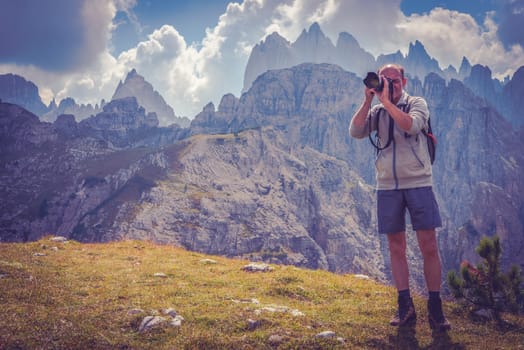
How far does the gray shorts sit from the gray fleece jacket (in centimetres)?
17

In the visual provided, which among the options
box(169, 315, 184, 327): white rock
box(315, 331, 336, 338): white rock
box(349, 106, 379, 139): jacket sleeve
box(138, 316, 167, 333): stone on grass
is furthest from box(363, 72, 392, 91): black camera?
box(138, 316, 167, 333): stone on grass

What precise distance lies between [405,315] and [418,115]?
4591 millimetres

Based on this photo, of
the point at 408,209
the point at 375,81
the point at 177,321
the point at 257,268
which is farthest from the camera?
the point at 257,268

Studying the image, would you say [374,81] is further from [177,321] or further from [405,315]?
[177,321]

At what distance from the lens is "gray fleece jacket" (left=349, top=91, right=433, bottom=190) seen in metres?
7.97

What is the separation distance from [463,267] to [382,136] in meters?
5.85

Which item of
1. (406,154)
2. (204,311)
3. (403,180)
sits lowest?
(204,311)

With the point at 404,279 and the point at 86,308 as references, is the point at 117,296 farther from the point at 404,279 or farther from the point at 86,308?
the point at 404,279

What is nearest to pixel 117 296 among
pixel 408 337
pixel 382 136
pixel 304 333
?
pixel 304 333

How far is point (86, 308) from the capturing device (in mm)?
9805

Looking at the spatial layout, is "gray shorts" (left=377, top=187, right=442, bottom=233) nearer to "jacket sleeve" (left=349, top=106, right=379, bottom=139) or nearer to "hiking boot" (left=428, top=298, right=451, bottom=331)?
"jacket sleeve" (left=349, top=106, right=379, bottom=139)

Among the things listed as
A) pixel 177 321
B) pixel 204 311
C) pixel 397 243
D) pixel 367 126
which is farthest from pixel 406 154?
pixel 177 321

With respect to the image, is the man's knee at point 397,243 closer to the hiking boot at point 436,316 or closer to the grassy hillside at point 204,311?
the hiking boot at point 436,316

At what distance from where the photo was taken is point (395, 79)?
8570 mm
